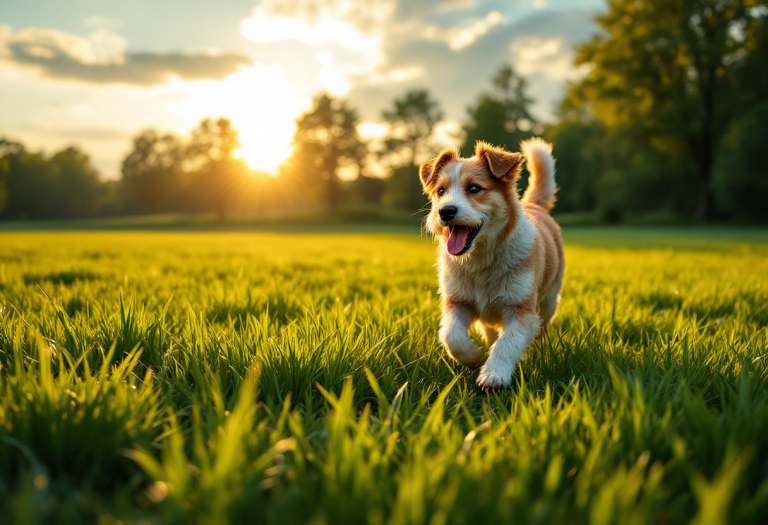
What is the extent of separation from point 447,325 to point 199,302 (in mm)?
2484

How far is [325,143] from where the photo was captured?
67625 mm

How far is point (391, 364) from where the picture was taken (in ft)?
8.86

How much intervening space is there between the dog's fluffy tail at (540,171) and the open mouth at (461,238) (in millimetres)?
2008

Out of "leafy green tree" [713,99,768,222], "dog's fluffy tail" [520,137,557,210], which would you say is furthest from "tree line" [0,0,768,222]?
"dog's fluffy tail" [520,137,557,210]

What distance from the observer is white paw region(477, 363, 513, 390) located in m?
2.55

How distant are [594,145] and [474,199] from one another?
58649mm

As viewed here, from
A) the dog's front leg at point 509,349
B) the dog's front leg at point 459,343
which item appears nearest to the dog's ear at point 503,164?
the dog's front leg at point 509,349

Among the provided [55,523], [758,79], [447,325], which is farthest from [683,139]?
[55,523]

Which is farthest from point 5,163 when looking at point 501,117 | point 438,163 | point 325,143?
point 438,163

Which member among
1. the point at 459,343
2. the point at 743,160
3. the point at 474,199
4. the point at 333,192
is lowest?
the point at 459,343

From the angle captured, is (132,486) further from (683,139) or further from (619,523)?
(683,139)

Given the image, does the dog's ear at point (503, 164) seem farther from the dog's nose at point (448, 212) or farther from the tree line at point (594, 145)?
the tree line at point (594, 145)

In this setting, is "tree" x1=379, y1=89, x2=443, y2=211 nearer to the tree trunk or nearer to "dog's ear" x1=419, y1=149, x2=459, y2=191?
the tree trunk

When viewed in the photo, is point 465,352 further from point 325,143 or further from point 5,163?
point 5,163
